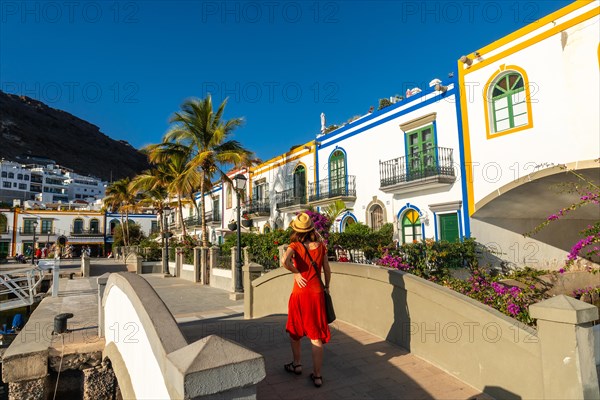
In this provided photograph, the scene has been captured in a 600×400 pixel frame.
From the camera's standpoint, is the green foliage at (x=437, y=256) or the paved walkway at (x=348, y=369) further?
the green foliage at (x=437, y=256)

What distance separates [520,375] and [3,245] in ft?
189

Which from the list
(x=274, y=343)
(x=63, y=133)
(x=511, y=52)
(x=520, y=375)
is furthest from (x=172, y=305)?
(x=63, y=133)

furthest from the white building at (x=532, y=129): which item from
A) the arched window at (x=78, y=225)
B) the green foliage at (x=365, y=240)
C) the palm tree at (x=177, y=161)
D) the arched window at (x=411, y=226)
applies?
the arched window at (x=78, y=225)

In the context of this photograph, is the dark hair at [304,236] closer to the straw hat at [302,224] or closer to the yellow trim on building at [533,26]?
the straw hat at [302,224]

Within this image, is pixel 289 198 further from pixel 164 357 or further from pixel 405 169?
pixel 164 357

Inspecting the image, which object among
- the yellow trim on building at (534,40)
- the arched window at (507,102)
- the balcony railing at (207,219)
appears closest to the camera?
the yellow trim on building at (534,40)

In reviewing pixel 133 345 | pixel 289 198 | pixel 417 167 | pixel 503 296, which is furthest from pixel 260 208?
pixel 133 345

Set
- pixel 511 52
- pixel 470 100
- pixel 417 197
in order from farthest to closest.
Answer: pixel 417 197 < pixel 470 100 < pixel 511 52

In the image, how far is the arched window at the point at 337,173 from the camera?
58.2 ft

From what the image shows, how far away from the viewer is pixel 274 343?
5.44 meters

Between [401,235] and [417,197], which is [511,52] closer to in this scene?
[417,197]

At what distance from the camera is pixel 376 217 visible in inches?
640

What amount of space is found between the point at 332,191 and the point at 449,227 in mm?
6103

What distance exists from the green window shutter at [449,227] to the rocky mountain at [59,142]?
4410 inches
